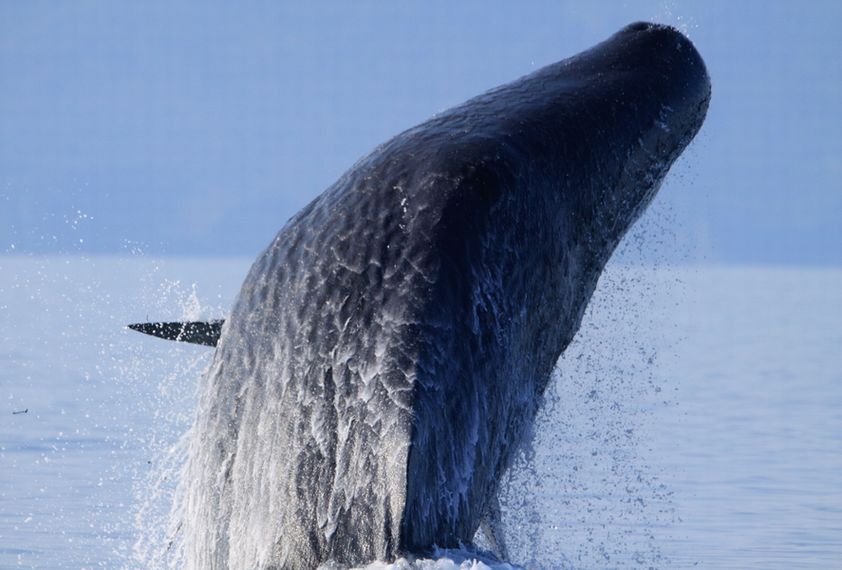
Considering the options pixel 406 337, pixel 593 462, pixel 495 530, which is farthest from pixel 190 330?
pixel 593 462

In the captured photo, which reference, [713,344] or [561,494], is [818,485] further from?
[713,344]

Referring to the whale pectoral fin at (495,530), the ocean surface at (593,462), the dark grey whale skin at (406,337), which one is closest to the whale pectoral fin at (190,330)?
the ocean surface at (593,462)

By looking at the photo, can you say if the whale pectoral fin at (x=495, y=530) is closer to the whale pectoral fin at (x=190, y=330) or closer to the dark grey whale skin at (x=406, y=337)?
the dark grey whale skin at (x=406, y=337)

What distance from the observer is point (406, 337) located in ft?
19.2

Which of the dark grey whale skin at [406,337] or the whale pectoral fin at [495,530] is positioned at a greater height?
the dark grey whale skin at [406,337]

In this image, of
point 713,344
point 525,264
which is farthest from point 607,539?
point 713,344

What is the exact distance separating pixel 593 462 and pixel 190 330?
13.4 m

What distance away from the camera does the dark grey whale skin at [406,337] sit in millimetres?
5754

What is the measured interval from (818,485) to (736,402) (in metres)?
10.6

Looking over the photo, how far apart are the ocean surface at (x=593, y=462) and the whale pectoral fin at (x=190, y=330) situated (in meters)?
0.24

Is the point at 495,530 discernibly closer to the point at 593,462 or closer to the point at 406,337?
the point at 406,337

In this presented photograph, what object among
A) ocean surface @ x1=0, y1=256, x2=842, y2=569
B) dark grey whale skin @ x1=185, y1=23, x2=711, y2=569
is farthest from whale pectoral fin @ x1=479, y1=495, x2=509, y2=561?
dark grey whale skin @ x1=185, y1=23, x2=711, y2=569

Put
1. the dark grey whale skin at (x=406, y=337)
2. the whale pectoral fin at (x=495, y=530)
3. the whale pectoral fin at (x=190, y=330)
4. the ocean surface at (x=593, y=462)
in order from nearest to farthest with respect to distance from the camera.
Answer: the dark grey whale skin at (x=406, y=337) < the whale pectoral fin at (x=495, y=530) < the whale pectoral fin at (x=190, y=330) < the ocean surface at (x=593, y=462)

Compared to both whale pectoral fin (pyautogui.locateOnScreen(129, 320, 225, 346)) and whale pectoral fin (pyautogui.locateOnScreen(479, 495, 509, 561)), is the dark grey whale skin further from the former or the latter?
whale pectoral fin (pyautogui.locateOnScreen(129, 320, 225, 346))
